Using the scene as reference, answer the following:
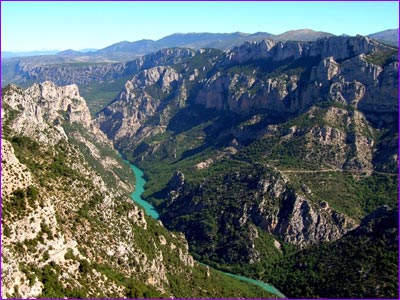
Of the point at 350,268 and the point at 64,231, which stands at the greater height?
the point at 64,231

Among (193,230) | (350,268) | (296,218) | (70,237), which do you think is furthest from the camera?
(193,230)

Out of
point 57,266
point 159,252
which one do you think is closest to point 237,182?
point 159,252

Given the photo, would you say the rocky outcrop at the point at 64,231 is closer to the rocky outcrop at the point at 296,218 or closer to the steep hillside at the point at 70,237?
the steep hillside at the point at 70,237

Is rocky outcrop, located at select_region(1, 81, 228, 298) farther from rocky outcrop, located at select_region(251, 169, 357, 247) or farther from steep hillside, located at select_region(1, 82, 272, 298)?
rocky outcrop, located at select_region(251, 169, 357, 247)

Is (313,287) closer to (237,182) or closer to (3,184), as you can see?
(237,182)

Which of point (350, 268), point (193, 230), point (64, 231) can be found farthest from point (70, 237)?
point (193, 230)

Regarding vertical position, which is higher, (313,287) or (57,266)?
(57,266)

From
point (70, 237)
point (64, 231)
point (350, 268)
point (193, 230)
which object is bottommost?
point (193, 230)

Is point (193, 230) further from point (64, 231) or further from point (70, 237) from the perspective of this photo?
point (64, 231)
